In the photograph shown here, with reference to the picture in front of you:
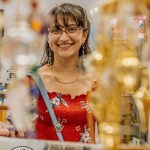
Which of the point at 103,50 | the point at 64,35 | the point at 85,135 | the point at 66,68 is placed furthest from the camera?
the point at 85,135

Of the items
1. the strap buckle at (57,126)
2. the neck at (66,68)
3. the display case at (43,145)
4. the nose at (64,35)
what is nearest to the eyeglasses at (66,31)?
the nose at (64,35)

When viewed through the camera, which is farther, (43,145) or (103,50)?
(43,145)

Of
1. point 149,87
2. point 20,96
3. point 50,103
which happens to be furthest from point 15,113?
point 50,103

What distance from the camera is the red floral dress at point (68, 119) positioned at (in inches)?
33.6

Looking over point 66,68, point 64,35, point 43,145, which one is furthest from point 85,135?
point 64,35

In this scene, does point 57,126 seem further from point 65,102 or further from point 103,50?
point 103,50

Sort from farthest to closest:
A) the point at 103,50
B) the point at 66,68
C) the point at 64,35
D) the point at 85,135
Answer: the point at 85,135, the point at 66,68, the point at 64,35, the point at 103,50

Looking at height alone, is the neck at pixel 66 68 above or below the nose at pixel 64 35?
below

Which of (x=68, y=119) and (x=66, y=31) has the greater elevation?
(x=66, y=31)

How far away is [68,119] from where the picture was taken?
0.88 metres

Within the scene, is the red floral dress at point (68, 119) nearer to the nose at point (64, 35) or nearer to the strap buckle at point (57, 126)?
the strap buckle at point (57, 126)

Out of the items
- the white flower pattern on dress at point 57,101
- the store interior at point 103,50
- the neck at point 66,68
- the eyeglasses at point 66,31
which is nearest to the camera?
the store interior at point 103,50

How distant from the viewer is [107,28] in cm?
26

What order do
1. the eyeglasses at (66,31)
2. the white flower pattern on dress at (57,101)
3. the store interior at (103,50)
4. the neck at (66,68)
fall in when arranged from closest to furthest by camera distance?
the store interior at (103,50) → the eyeglasses at (66,31) → the neck at (66,68) → the white flower pattern on dress at (57,101)
